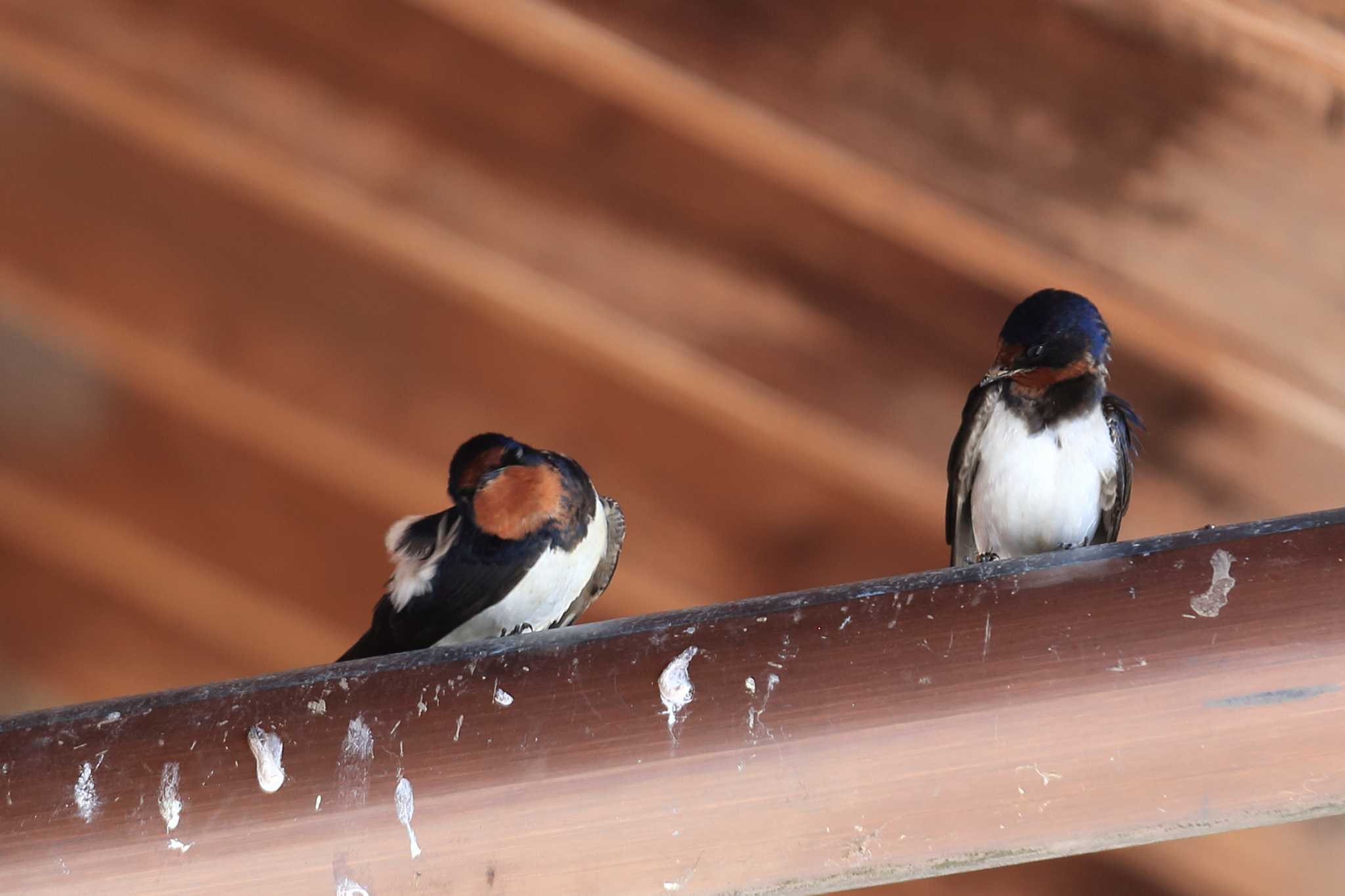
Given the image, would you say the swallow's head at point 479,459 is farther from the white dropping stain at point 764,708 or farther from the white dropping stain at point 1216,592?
the white dropping stain at point 1216,592

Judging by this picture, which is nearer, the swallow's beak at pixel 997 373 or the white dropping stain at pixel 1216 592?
the white dropping stain at pixel 1216 592

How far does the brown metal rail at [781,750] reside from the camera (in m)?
0.82

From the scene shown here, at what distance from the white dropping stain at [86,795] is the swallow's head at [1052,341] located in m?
0.99

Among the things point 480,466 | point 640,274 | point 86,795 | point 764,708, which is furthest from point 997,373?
point 86,795

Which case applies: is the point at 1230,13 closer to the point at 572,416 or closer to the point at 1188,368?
the point at 1188,368

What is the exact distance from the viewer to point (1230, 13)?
4.54 feet

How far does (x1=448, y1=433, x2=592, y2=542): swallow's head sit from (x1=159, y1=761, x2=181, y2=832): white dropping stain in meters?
0.49

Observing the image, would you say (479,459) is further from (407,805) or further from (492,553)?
(407,805)

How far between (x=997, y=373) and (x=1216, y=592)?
2.09 ft

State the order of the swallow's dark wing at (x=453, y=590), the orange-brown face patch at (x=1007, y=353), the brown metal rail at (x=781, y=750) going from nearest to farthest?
the brown metal rail at (x=781, y=750), the swallow's dark wing at (x=453, y=590), the orange-brown face patch at (x=1007, y=353)

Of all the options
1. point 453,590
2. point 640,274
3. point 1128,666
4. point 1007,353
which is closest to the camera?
point 1128,666

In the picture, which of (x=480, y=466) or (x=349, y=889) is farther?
(x=480, y=466)

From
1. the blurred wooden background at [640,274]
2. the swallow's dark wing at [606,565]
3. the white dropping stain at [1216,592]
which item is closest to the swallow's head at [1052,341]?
the blurred wooden background at [640,274]

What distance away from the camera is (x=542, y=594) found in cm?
141
